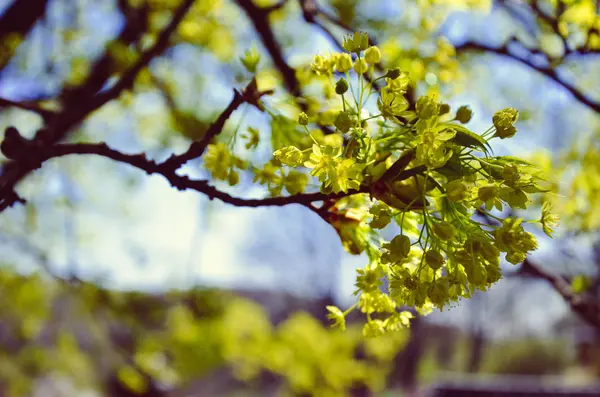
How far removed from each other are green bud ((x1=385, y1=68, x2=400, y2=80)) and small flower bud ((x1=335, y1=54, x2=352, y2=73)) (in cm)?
8

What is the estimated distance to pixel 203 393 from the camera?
13406 mm

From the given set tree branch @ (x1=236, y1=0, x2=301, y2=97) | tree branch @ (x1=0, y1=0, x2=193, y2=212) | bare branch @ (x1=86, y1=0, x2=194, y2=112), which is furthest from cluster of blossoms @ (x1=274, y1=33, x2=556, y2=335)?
tree branch @ (x1=236, y1=0, x2=301, y2=97)

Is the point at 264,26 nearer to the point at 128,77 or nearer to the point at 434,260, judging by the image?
the point at 128,77

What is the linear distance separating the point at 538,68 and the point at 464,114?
97cm

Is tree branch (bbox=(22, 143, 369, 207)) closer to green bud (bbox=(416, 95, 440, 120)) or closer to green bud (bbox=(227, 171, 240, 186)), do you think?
green bud (bbox=(227, 171, 240, 186))

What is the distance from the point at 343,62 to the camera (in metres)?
0.69

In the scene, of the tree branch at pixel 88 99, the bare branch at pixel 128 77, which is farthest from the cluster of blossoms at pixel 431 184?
the bare branch at pixel 128 77

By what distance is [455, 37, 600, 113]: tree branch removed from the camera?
55.2 inches

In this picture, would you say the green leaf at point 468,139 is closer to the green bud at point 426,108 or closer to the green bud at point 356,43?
the green bud at point 426,108

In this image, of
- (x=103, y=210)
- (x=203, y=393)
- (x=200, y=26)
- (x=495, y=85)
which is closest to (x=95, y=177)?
(x=103, y=210)

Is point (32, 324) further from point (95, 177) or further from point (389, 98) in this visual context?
point (389, 98)

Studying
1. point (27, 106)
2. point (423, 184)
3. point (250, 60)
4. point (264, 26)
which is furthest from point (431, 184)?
point (264, 26)

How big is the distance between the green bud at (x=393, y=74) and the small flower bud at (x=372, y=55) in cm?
7

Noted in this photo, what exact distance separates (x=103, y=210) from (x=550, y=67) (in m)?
4.48
